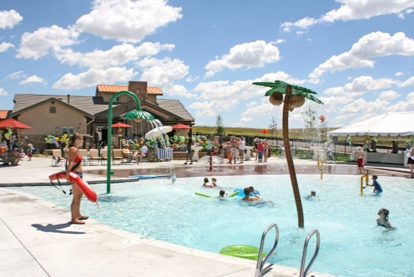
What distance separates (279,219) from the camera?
1059 centimetres

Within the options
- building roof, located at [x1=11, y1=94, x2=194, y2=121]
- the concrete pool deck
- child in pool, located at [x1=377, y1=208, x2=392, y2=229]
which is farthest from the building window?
child in pool, located at [x1=377, y1=208, x2=392, y2=229]

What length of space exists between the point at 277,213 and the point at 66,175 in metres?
6.10

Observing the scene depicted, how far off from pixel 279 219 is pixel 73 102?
36.9 metres

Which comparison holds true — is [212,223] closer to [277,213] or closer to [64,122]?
[277,213]

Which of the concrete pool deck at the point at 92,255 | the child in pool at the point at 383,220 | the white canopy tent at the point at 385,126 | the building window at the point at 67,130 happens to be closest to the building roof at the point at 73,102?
the building window at the point at 67,130

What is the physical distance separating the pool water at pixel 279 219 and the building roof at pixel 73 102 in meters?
25.6

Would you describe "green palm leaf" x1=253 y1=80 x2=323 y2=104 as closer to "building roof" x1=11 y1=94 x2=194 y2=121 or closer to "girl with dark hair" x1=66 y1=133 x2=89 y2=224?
"girl with dark hair" x1=66 y1=133 x2=89 y2=224

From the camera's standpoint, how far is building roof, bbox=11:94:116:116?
123 ft

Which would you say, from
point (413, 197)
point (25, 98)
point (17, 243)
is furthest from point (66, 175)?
point (25, 98)

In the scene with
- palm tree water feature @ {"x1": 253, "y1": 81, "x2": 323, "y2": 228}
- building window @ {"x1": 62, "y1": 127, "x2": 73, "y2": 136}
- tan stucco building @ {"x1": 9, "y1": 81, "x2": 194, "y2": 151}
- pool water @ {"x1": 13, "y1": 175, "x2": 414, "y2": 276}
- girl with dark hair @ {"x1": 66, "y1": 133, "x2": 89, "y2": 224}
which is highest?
tan stucco building @ {"x1": 9, "y1": 81, "x2": 194, "y2": 151}

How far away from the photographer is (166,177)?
18.0 metres

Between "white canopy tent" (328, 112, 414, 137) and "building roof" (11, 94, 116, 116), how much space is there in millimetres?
24420

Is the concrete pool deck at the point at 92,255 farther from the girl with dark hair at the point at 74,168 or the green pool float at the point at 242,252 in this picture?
the green pool float at the point at 242,252

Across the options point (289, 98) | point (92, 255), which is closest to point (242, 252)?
point (92, 255)
